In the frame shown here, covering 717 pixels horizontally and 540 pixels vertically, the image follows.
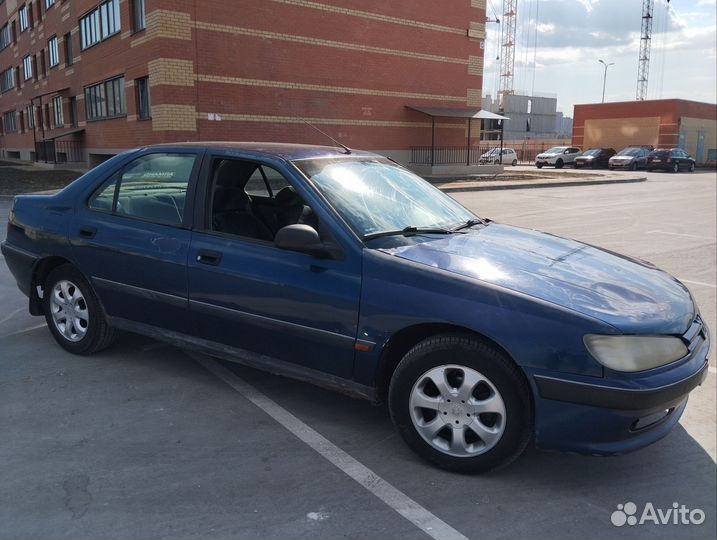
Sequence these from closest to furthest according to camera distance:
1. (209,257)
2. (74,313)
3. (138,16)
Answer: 1. (209,257)
2. (74,313)
3. (138,16)

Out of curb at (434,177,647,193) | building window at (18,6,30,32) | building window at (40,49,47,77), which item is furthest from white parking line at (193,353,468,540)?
building window at (18,6,30,32)

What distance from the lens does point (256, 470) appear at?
10.1ft

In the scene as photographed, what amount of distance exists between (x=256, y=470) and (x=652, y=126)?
53.3 metres

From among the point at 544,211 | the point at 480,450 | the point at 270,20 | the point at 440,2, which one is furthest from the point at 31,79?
the point at 480,450

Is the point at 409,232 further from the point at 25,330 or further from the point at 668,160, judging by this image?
the point at 668,160

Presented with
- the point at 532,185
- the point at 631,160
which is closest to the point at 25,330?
the point at 532,185

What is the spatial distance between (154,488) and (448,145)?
29.0 metres

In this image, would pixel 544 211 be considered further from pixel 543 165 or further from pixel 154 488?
pixel 543 165

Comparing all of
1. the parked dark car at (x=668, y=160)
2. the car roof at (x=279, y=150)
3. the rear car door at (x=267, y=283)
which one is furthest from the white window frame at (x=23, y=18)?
the rear car door at (x=267, y=283)

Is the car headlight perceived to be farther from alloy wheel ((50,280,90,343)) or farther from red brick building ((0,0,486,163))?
red brick building ((0,0,486,163))

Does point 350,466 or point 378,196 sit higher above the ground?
point 378,196

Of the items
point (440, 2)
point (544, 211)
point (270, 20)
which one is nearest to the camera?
point (544, 211)

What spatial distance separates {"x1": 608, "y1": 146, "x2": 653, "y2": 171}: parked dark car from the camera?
1567 inches

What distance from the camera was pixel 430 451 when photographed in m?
3.09
